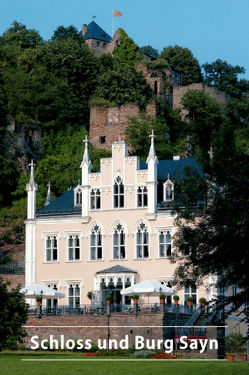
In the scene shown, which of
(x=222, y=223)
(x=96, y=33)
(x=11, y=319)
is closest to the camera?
(x=222, y=223)

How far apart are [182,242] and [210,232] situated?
4.81ft

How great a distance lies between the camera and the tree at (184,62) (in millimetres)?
126375

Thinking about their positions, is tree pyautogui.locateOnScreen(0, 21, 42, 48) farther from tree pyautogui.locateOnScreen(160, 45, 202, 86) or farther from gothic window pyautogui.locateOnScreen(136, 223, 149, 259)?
gothic window pyautogui.locateOnScreen(136, 223, 149, 259)

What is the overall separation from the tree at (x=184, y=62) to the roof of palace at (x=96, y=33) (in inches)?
583

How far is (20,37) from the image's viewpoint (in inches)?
4727

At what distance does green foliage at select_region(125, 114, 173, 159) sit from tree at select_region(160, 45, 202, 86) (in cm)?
3488

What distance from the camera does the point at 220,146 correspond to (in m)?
38.7

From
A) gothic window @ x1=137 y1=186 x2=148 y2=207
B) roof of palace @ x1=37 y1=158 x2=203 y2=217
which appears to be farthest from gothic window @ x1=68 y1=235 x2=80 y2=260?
gothic window @ x1=137 y1=186 x2=148 y2=207

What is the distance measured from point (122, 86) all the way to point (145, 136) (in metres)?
13.9

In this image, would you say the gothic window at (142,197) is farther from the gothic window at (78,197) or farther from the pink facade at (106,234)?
the gothic window at (78,197)

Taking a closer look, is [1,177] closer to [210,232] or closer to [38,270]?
[38,270]

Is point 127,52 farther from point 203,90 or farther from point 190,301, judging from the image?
point 190,301

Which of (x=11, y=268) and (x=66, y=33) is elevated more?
(x=66, y=33)

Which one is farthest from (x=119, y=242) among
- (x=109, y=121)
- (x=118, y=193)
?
(x=109, y=121)
